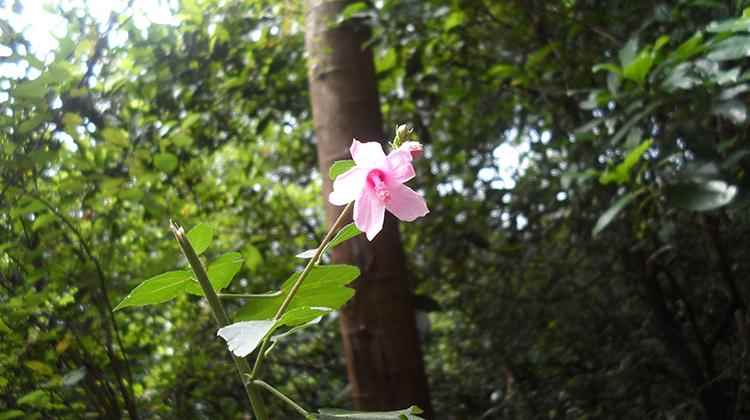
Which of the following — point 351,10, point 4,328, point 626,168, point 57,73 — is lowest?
point 4,328

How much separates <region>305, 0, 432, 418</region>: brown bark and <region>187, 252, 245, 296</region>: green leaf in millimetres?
960

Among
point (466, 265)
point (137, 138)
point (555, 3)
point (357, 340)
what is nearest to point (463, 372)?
point (466, 265)

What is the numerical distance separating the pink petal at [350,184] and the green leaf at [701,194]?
0.95 metres

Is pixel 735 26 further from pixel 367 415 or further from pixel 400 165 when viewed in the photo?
pixel 367 415

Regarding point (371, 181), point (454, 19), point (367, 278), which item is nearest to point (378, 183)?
point (371, 181)

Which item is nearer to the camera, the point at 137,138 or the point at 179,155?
the point at 137,138

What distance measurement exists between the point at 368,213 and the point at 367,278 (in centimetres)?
103

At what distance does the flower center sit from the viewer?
671mm

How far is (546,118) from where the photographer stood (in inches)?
86.4

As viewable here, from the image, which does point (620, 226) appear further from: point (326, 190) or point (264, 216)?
point (264, 216)

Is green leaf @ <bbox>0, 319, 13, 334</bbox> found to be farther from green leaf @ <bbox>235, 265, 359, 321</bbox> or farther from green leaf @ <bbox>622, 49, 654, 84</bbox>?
green leaf @ <bbox>622, 49, 654, 84</bbox>

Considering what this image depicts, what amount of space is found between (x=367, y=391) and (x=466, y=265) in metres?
1.00

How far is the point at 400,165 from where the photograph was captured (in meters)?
0.67

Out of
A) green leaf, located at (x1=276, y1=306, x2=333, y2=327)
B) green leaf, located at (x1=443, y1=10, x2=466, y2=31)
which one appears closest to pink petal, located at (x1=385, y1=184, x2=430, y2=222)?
green leaf, located at (x1=276, y1=306, x2=333, y2=327)
